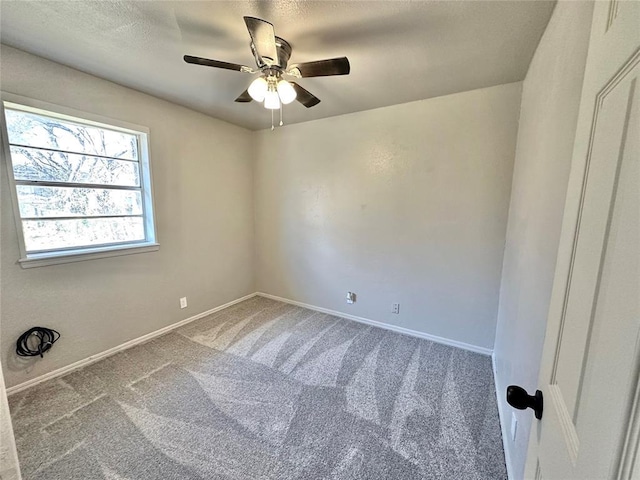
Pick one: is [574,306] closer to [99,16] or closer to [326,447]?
[326,447]

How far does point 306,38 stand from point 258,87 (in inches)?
17.7

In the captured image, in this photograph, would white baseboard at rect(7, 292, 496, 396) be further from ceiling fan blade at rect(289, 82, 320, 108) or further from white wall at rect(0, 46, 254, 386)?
ceiling fan blade at rect(289, 82, 320, 108)

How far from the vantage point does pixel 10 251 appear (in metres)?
1.96

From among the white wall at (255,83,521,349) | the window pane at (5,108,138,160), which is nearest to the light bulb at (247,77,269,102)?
the white wall at (255,83,521,349)

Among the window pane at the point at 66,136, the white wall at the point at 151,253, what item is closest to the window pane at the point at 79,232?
the white wall at the point at 151,253

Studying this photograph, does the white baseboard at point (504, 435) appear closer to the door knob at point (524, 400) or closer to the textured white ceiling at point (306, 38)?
the door knob at point (524, 400)

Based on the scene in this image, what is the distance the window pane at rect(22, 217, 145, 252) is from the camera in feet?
7.02

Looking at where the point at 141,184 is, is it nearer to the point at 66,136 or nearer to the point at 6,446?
the point at 66,136

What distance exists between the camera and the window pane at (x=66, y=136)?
79.4 inches

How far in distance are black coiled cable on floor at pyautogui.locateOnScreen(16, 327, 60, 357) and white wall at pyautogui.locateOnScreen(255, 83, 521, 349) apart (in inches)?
96.1

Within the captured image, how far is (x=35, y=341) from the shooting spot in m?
2.12

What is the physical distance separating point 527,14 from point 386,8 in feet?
2.58

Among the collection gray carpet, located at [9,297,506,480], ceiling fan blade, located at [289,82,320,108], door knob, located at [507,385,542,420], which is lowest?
gray carpet, located at [9,297,506,480]

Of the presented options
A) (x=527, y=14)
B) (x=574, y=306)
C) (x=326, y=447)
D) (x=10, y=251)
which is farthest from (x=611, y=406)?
(x=10, y=251)
